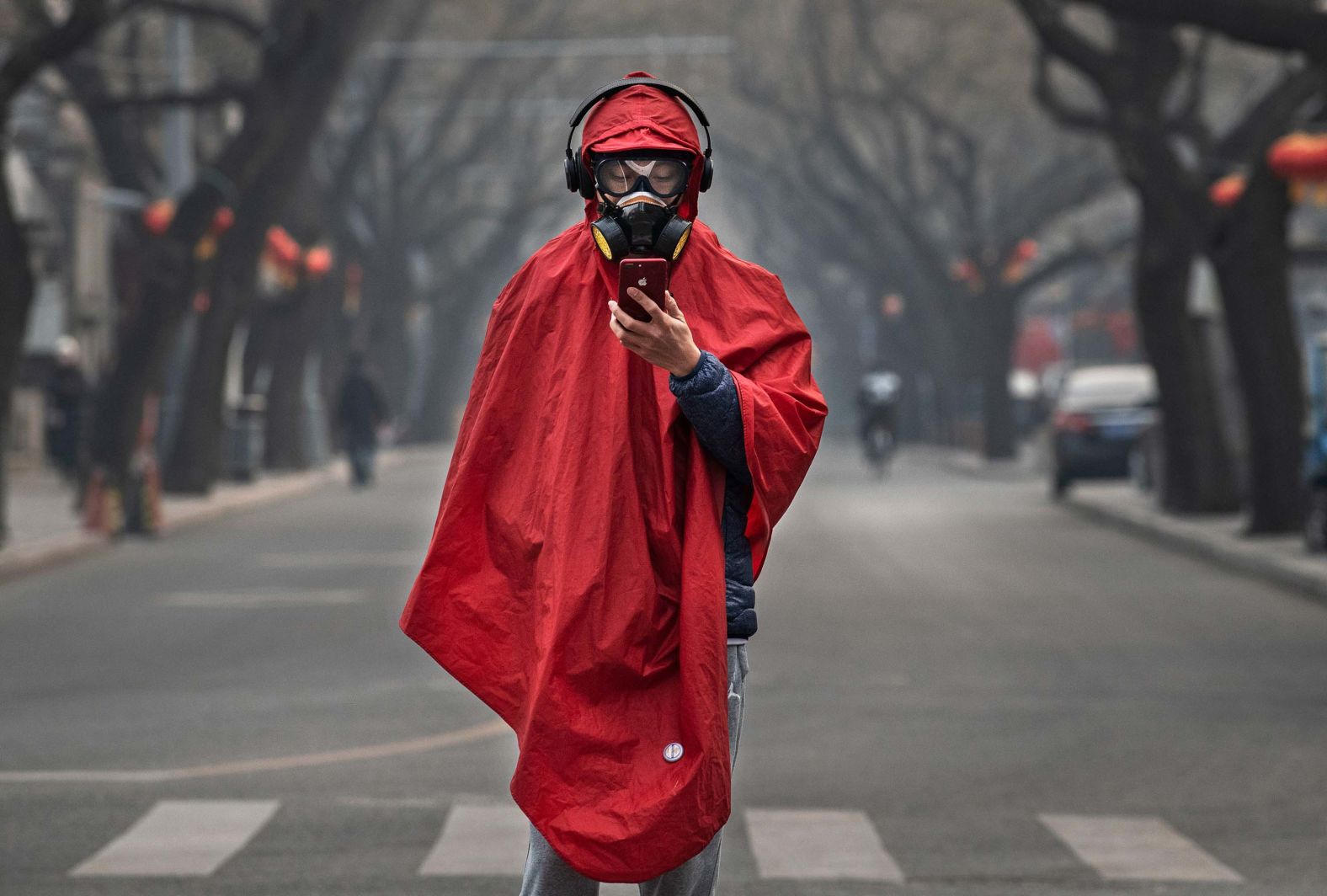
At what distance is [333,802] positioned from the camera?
8.08m

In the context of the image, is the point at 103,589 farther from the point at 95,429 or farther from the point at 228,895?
the point at 228,895

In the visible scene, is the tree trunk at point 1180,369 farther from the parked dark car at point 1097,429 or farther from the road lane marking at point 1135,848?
the road lane marking at point 1135,848

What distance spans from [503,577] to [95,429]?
68.7 feet

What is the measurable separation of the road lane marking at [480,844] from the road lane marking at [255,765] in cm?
118

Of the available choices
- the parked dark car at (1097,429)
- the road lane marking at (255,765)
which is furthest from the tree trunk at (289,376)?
the road lane marking at (255,765)

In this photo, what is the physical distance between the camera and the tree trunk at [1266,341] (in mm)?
20281

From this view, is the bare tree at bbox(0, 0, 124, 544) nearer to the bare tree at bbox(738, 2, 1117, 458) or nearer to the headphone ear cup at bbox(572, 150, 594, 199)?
the headphone ear cup at bbox(572, 150, 594, 199)

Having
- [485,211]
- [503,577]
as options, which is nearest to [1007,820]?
[503,577]

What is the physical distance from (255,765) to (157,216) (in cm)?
1916

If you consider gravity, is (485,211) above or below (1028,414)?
above

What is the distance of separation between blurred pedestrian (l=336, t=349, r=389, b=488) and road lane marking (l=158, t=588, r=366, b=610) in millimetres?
16952

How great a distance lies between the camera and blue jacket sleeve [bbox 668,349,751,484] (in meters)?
3.99

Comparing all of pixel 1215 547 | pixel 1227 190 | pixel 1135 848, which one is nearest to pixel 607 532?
pixel 1135 848

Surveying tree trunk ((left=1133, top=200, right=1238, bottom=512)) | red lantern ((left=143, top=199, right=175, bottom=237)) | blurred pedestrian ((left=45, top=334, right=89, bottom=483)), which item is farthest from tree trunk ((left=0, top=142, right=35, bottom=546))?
blurred pedestrian ((left=45, top=334, right=89, bottom=483))
